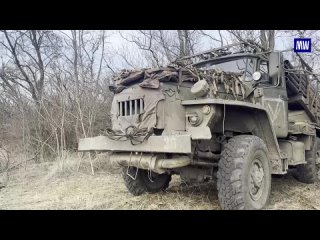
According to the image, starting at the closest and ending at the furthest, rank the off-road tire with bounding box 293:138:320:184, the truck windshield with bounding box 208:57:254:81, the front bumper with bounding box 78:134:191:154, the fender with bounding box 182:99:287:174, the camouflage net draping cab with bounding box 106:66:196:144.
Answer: the front bumper with bounding box 78:134:191:154, the camouflage net draping cab with bounding box 106:66:196:144, the fender with bounding box 182:99:287:174, the truck windshield with bounding box 208:57:254:81, the off-road tire with bounding box 293:138:320:184

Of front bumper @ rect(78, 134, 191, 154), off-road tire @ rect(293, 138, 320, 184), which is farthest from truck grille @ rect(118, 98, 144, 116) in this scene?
off-road tire @ rect(293, 138, 320, 184)

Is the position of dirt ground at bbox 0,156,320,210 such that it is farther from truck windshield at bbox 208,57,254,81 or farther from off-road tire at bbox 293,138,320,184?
truck windshield at bbox 208,57,254,81

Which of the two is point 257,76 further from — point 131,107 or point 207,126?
point 131,107

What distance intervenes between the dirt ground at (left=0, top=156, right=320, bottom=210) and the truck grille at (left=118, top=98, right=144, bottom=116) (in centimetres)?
137

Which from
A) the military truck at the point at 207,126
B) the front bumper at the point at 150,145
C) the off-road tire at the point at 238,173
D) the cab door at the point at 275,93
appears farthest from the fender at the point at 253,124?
the front bumper at the point at 150,145

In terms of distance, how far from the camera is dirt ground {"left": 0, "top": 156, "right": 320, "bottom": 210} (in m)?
5.41

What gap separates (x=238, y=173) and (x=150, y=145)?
114 centimetres

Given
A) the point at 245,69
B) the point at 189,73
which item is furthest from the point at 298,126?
the point at 189,73

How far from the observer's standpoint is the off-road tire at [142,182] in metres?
5.86

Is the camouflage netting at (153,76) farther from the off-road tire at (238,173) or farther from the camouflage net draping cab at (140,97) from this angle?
the off-road tire at (238,173)

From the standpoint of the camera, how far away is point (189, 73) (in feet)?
16.4

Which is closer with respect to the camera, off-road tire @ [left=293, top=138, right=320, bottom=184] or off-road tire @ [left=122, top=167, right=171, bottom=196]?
off-road tire @ [left=122, top=167, right=171, bottom=196]

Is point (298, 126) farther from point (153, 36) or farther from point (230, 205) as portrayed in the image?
point (153, 36)

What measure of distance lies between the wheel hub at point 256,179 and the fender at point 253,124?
1.96ft
